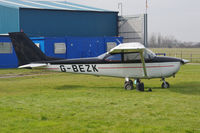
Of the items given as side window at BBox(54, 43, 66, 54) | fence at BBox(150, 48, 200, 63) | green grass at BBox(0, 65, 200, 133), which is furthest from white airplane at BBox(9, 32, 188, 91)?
fence at BBox(150, 48, 200, 63)

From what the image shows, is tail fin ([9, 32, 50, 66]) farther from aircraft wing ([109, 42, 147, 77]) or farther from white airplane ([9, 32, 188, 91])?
aircraft wing ([109, 42, 147, 77])

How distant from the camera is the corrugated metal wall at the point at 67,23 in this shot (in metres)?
35.4

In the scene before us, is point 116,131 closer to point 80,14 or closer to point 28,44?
point 28,44

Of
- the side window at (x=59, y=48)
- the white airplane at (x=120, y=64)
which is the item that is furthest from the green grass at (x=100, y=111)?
the side window at (x=59, y=48)

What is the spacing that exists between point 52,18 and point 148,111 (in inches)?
1160

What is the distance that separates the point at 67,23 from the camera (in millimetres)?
38750

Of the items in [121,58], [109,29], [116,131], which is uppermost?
[109,29]

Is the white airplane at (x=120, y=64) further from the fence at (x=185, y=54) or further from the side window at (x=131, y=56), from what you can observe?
the fence at (x=185, y=54)

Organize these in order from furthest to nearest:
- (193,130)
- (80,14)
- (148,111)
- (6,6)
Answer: (80,14), (6,6), (148,111), (193,130)

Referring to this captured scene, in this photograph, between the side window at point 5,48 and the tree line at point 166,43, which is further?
the tree line at point 166,43

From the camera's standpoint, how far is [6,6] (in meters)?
36.1

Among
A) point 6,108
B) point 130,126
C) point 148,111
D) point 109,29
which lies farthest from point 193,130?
point 109,29

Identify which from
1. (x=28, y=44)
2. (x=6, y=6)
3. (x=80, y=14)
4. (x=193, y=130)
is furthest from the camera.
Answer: (x=80, y=14)

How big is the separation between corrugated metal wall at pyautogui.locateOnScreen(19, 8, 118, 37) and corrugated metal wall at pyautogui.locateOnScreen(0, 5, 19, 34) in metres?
0.66
